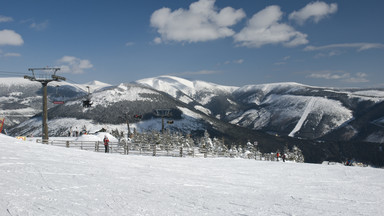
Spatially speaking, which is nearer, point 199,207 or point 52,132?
point 199,207

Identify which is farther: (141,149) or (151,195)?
(141,149)

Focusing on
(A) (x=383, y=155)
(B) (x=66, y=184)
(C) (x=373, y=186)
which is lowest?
(A) (x=383, y=155)

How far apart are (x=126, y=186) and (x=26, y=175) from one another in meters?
4.38

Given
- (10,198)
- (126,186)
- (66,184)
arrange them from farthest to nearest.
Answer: (126,186), (66,184), (10,198)

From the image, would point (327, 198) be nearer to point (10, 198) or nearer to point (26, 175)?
point (10, 198)

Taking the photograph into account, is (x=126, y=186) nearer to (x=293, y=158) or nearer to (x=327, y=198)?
(x=327, y=198)

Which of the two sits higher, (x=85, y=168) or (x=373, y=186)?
(x=85, y=168)

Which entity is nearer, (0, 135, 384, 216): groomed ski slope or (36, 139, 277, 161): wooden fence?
(0, 135, 384, 216): groomed ski slope

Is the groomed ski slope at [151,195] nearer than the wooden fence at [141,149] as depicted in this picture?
Yes

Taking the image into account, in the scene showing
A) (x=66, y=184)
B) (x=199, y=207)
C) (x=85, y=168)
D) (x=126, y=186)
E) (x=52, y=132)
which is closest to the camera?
(x=199, y=207)

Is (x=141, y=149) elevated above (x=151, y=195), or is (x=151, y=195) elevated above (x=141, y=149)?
(x=151, y=195)

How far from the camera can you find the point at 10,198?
9250 mm

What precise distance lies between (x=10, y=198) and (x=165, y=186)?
20.7ft

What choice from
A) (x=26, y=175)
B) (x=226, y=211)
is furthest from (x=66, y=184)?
(x=226, y=211)
